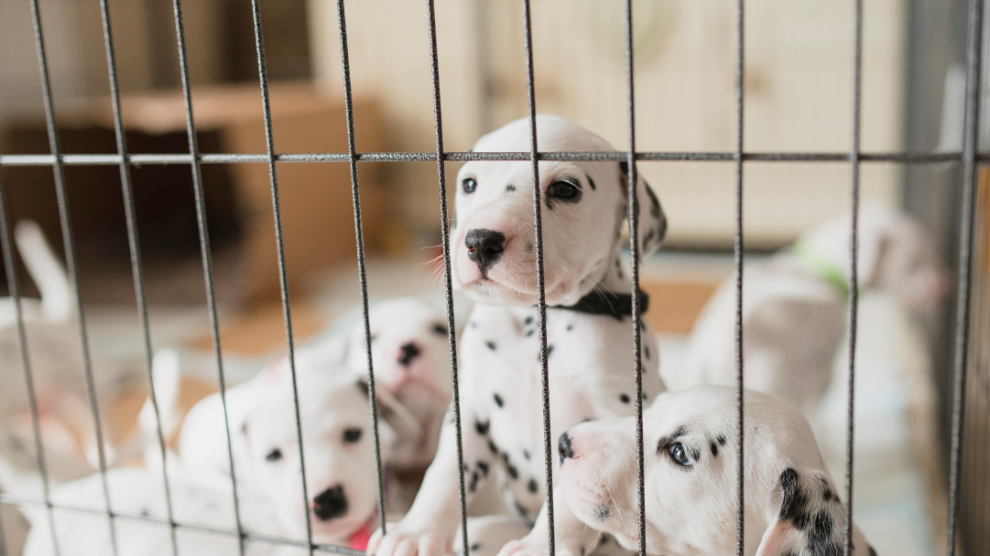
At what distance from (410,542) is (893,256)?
6.20 ft

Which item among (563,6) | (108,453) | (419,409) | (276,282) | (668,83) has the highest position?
(563,6)

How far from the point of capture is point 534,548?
912 millimetres

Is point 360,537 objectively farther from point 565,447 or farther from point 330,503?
point 565,447

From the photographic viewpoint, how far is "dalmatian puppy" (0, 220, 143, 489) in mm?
1531

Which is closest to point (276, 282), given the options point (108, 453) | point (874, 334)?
point (108, 453)

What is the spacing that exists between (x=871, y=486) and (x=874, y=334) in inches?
55.8

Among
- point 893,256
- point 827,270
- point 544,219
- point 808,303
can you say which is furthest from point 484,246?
point 893,256

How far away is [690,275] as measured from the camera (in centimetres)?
380

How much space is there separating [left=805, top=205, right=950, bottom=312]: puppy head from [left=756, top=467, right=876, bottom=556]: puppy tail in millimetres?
1611

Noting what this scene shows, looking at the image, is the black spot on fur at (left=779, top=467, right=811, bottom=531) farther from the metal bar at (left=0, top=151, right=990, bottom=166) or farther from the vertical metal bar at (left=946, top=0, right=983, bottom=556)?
the metal bar at (left=0, top=151, right=990, bottom=166)

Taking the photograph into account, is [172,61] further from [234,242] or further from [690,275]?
[690,275]

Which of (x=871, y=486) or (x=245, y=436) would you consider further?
(x=871, y=486)

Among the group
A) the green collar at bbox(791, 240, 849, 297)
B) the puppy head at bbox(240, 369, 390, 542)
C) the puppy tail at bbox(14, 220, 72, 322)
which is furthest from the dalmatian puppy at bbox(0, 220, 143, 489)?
the green collar at bbox(791, 240, 849, 297)


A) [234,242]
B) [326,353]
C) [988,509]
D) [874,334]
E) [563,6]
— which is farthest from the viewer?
[563,6]
